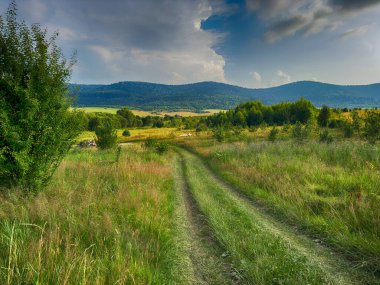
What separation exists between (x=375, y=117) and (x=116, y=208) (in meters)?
24.7

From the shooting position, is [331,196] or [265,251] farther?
[331,196]

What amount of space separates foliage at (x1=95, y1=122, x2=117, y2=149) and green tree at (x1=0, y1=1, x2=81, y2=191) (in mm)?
20556

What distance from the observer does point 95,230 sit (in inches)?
206

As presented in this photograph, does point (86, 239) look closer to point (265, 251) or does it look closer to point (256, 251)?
point (256, 251)

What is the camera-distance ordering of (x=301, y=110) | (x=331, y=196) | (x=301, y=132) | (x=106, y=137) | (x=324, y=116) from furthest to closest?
(x=301, y=110) → (x=324, y=116) → (x=301, y=132) → (x=106, y=137) → (x=331, y=196)

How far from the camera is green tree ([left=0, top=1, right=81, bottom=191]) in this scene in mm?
6883

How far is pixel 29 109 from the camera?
7.01m

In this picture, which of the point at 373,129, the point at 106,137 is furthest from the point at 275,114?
the point at 106,137

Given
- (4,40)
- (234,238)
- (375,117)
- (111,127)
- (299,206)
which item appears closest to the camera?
(234,238)

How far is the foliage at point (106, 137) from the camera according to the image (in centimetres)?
2814

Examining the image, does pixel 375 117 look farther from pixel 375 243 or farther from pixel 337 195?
pixel 375 243

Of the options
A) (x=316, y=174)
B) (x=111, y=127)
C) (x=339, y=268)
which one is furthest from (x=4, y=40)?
(x=111, y=127)

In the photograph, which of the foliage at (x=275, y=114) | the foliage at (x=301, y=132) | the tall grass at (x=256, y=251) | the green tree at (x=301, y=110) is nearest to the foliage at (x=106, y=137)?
the tall grass at (x=256, y=251)

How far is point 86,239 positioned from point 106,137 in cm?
2453
